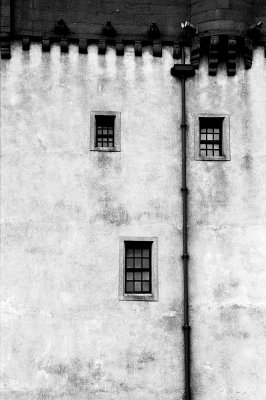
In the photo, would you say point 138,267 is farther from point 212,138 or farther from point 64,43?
point 64,43

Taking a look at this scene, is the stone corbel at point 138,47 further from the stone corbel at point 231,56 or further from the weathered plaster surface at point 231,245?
the stone corbel at point 231,56

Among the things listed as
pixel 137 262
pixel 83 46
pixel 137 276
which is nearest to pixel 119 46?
pixel 83 46

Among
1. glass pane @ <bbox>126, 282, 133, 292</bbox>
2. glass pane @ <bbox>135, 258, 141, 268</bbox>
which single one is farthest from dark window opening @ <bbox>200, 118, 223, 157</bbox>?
glass pane @ <bbox>126, 282, 133, 292</bbox>

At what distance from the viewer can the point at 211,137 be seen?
2828 centimetres

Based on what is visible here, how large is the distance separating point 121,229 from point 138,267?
1.24m

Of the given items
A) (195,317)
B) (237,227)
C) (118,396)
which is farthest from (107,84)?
(118,396)

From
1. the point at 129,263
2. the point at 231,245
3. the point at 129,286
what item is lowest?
the point at 129,286

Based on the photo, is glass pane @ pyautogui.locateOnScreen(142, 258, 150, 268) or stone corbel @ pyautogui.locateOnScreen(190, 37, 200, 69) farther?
stone corbel @ pyautogui.locateOnScreen(190, 37, 200, 69)

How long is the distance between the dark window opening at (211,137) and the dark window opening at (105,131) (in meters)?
2.79

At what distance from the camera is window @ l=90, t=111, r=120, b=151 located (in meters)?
27.7

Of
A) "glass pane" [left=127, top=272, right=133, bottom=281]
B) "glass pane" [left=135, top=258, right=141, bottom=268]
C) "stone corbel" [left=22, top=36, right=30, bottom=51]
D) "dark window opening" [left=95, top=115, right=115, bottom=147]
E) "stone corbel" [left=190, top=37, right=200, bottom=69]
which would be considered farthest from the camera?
"stone corbel" [left=190, top=37, right=200, bottom=69]

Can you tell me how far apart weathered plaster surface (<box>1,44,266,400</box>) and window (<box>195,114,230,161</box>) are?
0.92 feet

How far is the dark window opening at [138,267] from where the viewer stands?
1058 inches

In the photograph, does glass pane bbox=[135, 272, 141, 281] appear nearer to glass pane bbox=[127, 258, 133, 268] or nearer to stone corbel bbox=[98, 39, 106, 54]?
glass pane bbox=[127, 258, 133, 268]
